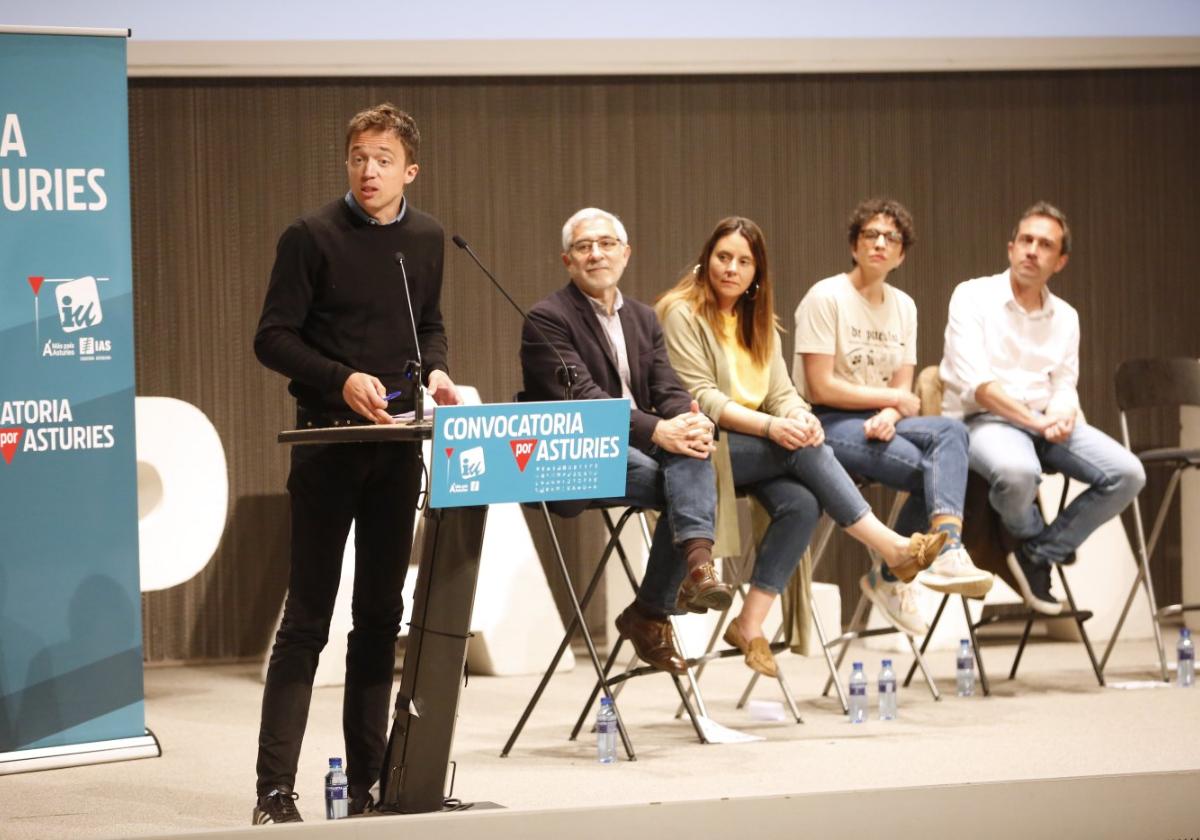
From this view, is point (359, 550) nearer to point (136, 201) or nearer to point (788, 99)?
point (136, 201)

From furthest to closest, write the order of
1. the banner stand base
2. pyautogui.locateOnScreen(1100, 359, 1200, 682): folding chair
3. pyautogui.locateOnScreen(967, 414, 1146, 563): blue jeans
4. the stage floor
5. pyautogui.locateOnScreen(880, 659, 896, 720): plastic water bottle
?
pyautogui.locateOnScreen(1100, 359, 1200, 682): folding chair → pyautogui.locateOnScreen(967, 414, 1146, 563): blue jeans → pyautogui.locateOnScreen(880, 659, 896, 720): plastic water bottle → the banner stand base → the stage floor

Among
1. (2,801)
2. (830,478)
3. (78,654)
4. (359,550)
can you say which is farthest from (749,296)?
(2,801)

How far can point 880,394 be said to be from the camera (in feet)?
15.6

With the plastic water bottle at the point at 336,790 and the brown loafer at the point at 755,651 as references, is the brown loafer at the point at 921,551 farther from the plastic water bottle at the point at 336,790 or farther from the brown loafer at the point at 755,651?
the plastic water bottle at the point at 336,790

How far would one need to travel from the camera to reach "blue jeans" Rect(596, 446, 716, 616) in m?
3.93

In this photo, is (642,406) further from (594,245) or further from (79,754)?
(79,754)

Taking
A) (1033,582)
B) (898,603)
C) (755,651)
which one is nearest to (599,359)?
(755,651)

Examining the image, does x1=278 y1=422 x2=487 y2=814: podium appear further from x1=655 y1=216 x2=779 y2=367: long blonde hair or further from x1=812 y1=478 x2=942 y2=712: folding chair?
x1=812 y1=478 x2=942 y2=712: folding chair

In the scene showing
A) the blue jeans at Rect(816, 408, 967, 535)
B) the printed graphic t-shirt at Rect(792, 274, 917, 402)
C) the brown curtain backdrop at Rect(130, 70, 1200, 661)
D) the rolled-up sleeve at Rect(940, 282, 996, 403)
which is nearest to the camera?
the blue jeans at Rect(816, 408, 967, 535)

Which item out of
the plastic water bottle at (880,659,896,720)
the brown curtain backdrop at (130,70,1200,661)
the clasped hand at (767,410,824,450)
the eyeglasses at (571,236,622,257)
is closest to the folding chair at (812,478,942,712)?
the plastic water bottle at (880,659,896,720)

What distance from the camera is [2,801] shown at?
358cm

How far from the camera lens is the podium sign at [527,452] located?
9.12ft

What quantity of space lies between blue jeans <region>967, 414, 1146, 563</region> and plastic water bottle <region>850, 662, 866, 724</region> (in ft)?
2.54

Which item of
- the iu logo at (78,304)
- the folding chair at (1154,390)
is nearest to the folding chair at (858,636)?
the folding chair at (1154,390)
